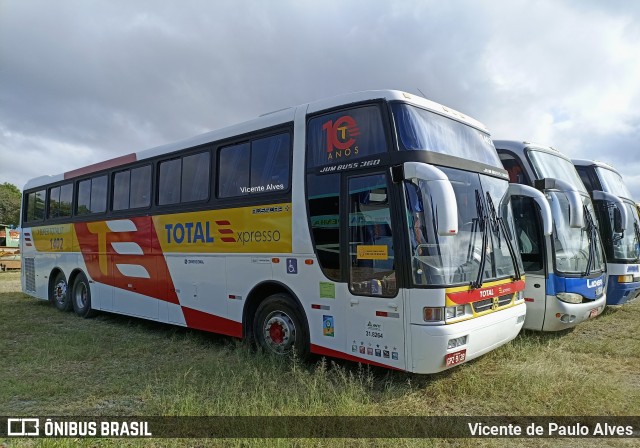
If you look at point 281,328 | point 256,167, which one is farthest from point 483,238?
point 256,167

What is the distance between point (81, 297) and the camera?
1130 cm

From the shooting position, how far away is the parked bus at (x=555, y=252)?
7.16 meters

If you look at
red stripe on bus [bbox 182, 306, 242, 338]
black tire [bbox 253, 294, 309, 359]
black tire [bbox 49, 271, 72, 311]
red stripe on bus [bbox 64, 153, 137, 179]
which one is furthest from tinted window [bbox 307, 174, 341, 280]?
black tire [bbox 49, 271, 72, 311]

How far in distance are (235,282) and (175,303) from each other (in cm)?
181

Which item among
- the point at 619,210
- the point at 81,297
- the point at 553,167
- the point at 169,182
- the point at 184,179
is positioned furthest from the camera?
the point at 81,297

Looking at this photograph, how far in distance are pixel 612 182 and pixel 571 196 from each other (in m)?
5.36

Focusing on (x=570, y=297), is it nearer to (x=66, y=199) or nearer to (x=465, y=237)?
(x=465, y=237)

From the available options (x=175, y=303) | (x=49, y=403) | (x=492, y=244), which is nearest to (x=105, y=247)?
(x=175, y=303)

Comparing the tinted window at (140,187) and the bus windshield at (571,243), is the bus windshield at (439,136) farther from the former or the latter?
the tinted window at (140,187)

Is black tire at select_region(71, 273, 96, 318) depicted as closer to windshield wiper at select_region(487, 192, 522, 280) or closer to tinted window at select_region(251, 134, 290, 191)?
tinted window at select_region(251, 134, 290, 191)

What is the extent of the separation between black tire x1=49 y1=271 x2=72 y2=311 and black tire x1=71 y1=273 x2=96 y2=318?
0.25m

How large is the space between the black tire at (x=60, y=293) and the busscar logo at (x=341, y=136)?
8.88 m

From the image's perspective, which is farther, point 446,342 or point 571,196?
point 571,196

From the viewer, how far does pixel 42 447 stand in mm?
A: 3879
